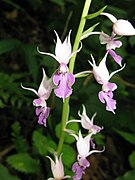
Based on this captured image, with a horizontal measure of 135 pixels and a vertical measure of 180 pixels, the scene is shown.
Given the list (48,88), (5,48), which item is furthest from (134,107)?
(48,88)

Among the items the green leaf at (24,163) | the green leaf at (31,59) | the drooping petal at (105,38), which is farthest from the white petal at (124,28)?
the green leaf at (31,59)

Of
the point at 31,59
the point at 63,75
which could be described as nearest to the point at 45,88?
the point at 63,75

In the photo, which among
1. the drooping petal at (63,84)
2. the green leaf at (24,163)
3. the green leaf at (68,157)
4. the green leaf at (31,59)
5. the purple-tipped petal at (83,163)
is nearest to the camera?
the drooping petal at (63,84)

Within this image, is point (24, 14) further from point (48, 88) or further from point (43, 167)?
point (48, 88)

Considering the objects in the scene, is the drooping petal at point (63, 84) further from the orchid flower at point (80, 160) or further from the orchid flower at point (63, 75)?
the orchid flower at point (80, 160)

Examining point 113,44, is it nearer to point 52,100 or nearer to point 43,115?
point 43,115

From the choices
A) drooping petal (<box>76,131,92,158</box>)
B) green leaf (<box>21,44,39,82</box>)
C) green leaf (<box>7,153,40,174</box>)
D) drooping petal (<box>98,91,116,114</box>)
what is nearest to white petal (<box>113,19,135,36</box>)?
drooping petal (<box>98,91,116,114</box>)

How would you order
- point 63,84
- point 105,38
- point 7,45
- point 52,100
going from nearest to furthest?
point 63,84 < point 105,38 < point 52,100 < point 7,45

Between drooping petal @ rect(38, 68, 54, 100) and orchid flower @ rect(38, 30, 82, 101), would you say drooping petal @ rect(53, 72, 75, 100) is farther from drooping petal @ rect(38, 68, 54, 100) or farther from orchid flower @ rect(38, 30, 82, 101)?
drooping petal @ rect(38, 68, 54, 100)

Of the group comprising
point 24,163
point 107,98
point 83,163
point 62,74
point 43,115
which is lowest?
point 24,163
